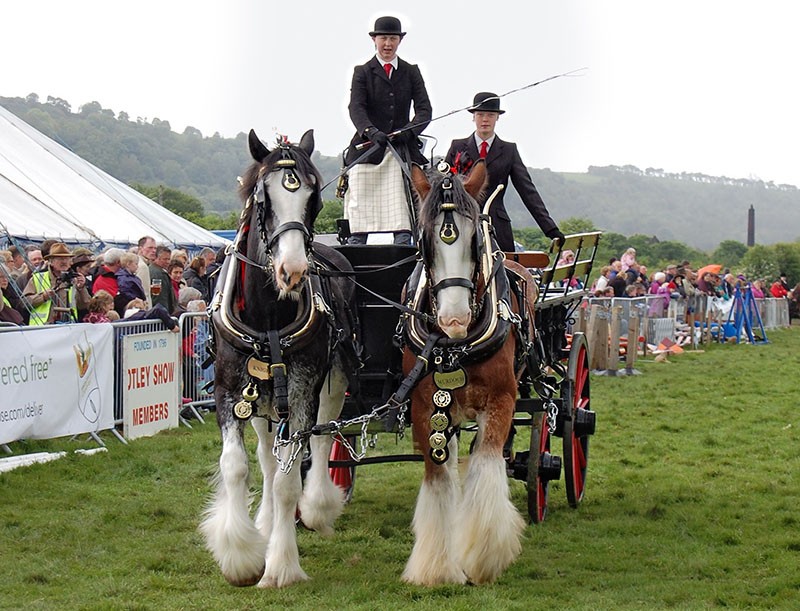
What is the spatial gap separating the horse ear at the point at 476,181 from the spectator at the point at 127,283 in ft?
22.2

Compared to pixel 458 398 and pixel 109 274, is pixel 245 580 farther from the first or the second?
pixel 109 274

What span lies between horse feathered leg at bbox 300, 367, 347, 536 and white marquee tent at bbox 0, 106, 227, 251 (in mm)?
7798

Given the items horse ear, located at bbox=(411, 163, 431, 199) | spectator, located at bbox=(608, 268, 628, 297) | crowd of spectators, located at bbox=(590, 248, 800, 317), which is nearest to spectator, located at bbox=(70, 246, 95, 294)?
horse ear, located at bbox=(411, 163, 431, 199)

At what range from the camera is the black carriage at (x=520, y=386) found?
21.9 ft

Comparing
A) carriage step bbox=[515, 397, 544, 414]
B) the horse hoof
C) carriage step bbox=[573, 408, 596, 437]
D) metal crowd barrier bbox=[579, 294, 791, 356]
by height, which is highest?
metal crowd barrier bbox=[579, 294, 791, 356]

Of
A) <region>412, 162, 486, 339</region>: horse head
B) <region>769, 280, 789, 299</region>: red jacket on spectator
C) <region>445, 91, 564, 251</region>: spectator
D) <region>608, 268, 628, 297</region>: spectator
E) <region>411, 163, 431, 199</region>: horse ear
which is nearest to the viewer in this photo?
<region>412, 162, 486, 339</region>: horse head

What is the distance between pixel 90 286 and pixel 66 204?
513cm

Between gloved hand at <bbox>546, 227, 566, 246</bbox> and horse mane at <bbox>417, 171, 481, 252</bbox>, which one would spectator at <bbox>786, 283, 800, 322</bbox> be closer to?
gloved hand at <bbox>546, 227, 566, 246</bbox>

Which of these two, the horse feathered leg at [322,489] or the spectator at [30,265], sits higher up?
the spectator at [30,265]

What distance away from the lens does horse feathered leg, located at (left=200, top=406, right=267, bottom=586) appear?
559 centimetres

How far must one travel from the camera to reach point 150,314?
38.0 ft

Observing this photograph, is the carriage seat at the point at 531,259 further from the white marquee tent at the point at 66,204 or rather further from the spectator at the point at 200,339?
the white marquee tent at the point at 66,204

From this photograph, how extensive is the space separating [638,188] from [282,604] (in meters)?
164

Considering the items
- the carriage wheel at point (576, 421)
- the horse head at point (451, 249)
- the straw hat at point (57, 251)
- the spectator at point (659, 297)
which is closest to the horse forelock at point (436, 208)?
the horse head at point (451, 249)
